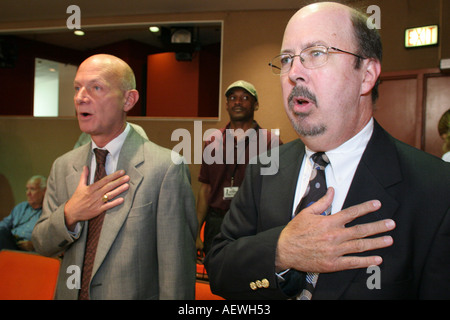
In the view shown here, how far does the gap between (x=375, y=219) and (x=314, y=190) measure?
189mm

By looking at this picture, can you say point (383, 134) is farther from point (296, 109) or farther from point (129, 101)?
point (129, 101)

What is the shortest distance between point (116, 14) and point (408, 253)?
596 cm

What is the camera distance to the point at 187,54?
5.60 m

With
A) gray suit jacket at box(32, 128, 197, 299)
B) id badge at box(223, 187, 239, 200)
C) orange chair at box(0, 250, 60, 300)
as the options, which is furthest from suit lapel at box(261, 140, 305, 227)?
id badge at box(223, 187, 239, 200)

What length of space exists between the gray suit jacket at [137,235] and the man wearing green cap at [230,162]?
4.07ft

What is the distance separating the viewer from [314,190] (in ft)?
3.34

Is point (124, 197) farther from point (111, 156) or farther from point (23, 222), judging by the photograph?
point (23, 222)

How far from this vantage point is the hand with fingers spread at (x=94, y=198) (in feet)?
4.58

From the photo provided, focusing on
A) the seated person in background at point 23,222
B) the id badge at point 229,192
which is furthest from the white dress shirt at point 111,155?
the seated person in background at point 23,222

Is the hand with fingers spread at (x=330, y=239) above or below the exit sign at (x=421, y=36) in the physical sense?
below

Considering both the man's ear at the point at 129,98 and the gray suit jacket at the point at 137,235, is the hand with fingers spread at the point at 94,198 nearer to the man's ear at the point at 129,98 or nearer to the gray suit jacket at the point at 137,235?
the gray suit jacket at the point at 137,235

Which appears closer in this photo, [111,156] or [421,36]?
[111,156]

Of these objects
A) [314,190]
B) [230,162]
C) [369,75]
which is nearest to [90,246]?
[314,190]

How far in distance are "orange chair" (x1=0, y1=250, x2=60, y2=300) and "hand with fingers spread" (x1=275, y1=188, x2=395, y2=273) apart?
1.57m
